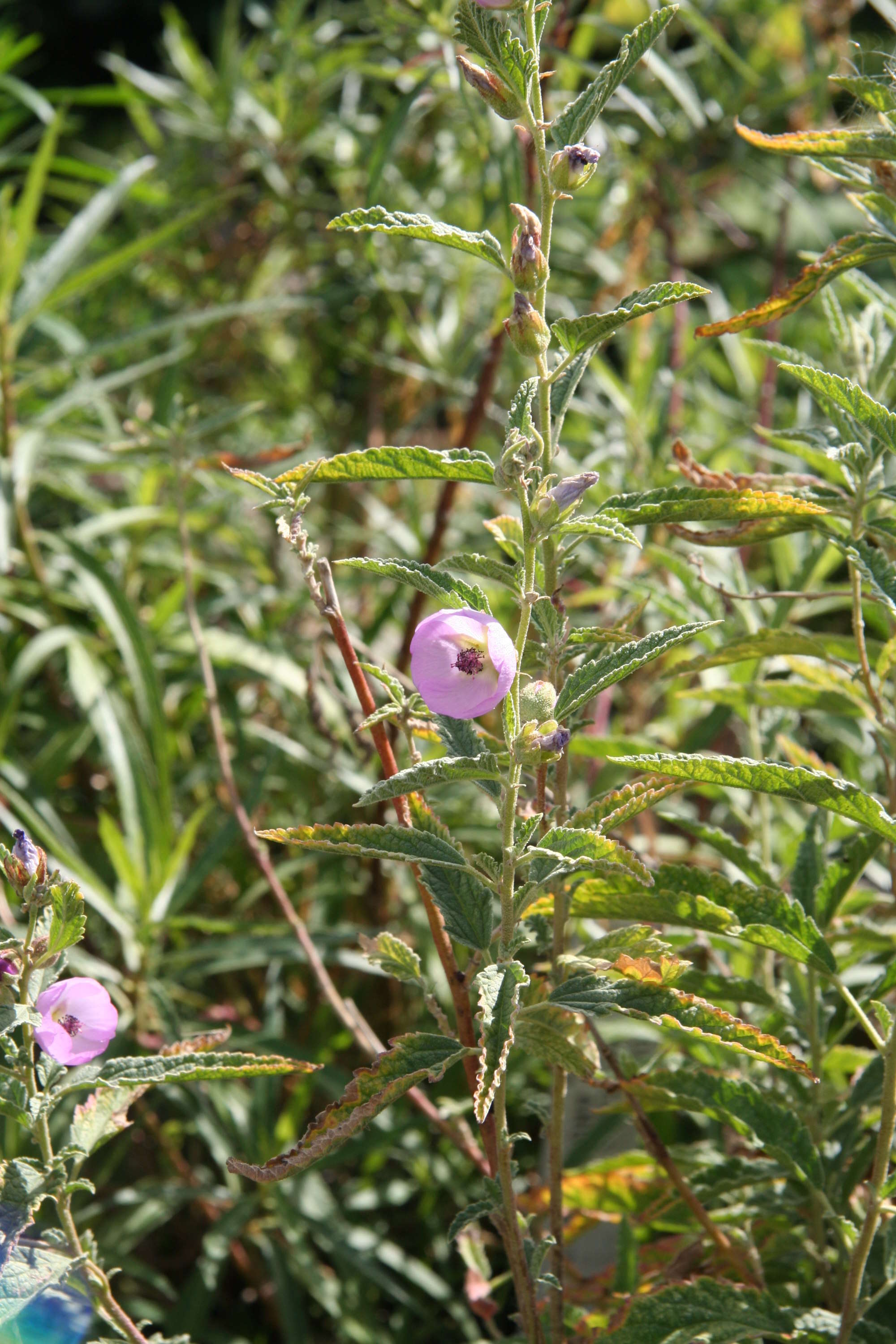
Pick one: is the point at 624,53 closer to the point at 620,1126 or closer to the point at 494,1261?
the point at 620,1126

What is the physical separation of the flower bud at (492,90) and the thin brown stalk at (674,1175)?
0.50 meters

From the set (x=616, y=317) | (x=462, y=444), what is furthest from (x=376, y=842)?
(x=462, y=444)

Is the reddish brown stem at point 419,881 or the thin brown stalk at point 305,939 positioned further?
the thin brown stalk at point 305,939

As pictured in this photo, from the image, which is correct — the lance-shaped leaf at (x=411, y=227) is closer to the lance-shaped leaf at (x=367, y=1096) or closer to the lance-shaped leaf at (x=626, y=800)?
the lance-shaped leaf at (x=626, y=800)

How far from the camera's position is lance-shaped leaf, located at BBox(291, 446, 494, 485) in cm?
55

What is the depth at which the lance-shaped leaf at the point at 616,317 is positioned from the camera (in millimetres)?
512

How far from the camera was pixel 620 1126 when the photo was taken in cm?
102

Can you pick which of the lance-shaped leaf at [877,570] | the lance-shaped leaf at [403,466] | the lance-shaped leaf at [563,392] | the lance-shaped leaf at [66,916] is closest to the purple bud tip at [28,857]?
the lance-shaped leaf at [66,916]

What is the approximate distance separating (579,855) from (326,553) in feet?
3.39

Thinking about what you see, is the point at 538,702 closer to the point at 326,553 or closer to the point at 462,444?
the point at 462,444

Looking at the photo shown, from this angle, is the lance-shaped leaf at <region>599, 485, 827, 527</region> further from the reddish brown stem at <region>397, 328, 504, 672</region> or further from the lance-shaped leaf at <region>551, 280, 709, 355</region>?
the reddish brown stem at <region>397, 328, 504, 672</region>

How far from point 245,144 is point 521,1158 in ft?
4.47

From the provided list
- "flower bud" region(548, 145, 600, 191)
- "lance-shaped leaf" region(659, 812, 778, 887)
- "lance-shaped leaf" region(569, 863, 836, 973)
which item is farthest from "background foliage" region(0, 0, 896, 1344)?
"flower bud" region(548, 145, 600, 191)

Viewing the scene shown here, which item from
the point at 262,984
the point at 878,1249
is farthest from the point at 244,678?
the point at 878,1249
